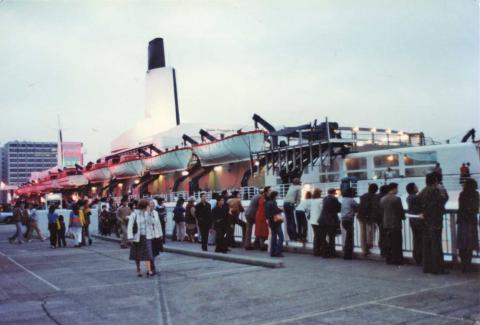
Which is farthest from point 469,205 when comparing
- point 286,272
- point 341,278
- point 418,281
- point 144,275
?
point 144,275

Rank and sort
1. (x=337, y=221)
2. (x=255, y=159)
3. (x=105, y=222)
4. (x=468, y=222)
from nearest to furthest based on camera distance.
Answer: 1. (x=468, y=222)
2. (x=337, y=221)
3. (x=105, y=222)
4. (x=255, y=159)

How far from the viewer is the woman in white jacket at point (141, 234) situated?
9773 mm

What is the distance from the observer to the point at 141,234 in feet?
32.2

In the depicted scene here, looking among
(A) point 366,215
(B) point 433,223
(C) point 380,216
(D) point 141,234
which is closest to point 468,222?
(B) point 433,223

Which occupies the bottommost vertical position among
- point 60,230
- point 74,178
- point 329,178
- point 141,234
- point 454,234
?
point 60,230

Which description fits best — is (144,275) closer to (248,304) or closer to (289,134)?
(248,304)

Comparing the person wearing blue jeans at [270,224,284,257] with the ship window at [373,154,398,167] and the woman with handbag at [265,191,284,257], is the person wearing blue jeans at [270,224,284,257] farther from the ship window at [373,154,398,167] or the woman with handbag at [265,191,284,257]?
the ship window at [373,154,398,167]

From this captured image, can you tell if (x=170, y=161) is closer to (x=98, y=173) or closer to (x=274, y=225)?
(x=98, y=173)

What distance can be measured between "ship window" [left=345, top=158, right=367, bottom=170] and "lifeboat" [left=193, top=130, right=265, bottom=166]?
8717 millimetres

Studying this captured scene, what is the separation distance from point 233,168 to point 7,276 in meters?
33.8

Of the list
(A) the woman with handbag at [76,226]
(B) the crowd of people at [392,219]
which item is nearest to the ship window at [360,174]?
(A) the woman with handbag at [76,226]

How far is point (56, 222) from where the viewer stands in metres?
18.5

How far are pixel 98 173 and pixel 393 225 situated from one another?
193 feet

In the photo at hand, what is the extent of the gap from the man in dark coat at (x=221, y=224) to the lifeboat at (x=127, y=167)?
43.0m
